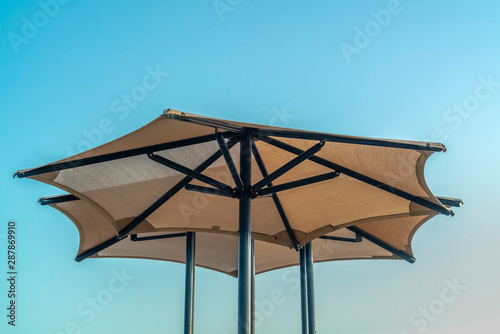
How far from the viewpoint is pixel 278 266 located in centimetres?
1485

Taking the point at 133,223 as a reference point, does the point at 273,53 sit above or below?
above

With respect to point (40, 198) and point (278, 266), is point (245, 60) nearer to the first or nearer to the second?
point (40, 198)

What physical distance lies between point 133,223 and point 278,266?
5.62m

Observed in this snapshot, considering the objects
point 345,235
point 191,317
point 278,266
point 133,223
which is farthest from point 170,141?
point 278,266

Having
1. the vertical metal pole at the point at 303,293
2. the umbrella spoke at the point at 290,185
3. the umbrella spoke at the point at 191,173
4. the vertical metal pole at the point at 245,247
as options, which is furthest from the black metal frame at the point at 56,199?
the vertical metal pole at the point at 303,293

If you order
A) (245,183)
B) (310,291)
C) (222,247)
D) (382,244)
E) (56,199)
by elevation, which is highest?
(222,247)

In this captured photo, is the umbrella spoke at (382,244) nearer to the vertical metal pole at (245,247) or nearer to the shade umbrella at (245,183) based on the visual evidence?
the shade umbrella at (245,183)

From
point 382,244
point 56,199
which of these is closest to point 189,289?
point 56,199

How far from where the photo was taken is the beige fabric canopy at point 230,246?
36.3ft

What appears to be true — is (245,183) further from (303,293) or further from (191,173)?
(303,293)

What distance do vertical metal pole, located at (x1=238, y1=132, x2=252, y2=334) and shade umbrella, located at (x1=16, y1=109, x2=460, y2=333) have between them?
0.05ft

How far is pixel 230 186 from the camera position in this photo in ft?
28.8

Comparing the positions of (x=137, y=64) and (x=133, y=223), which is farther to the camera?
(x=137, y=64)

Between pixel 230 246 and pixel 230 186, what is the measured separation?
5.27 metres
